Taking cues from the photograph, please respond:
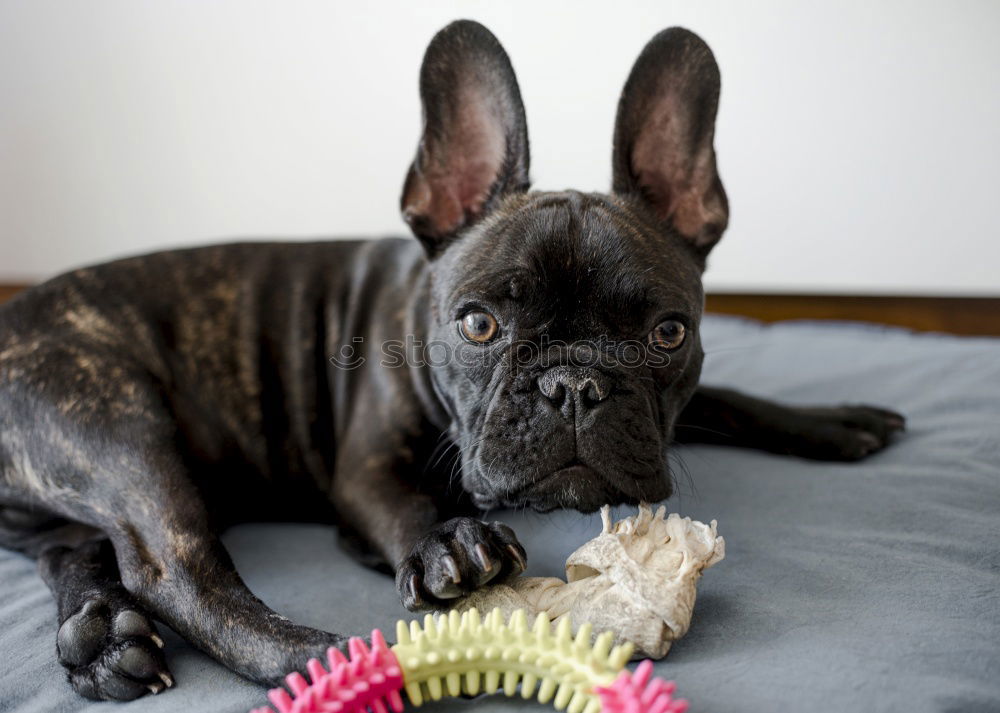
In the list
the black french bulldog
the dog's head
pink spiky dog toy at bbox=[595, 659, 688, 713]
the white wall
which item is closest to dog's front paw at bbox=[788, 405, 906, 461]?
the black french bulldog

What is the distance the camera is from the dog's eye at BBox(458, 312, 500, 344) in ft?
6.07

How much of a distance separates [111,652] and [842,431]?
5.77 feet

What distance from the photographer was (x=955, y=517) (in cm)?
192

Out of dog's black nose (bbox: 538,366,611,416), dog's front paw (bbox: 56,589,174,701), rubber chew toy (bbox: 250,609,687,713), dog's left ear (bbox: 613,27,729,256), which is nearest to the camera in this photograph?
rubber chew toy (bbox: 250,609,687,713)

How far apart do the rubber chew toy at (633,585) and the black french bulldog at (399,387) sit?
0.06m

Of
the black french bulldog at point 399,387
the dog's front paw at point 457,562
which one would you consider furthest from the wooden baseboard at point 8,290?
the dog's front paw at point 457,562

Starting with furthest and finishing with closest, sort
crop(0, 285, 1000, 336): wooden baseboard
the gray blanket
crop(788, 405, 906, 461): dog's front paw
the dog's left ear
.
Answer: crop(0, 285, 1000, 336): wooden baseboard → crop(788, 405, 906, 461): dog's front paw → the dog's left ear → the gray blanket

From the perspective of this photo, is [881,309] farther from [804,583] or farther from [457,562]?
[457,562]

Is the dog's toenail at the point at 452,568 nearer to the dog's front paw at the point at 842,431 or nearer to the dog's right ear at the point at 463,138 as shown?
the dog's right ear at the point at 463,138

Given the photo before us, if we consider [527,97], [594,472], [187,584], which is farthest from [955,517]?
[527,97]

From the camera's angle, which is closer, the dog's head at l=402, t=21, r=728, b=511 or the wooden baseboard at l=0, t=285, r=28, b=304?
the dog's head at l=402, t=21, r=728, b=511

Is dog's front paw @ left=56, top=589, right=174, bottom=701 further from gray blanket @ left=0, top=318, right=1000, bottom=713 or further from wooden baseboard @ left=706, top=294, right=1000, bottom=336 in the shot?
wooden baseboard @ left=706, top=294, right=1000, bottom=336

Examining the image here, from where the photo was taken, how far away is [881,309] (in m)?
3.94

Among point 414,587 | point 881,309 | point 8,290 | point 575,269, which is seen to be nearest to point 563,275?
point 575,269
